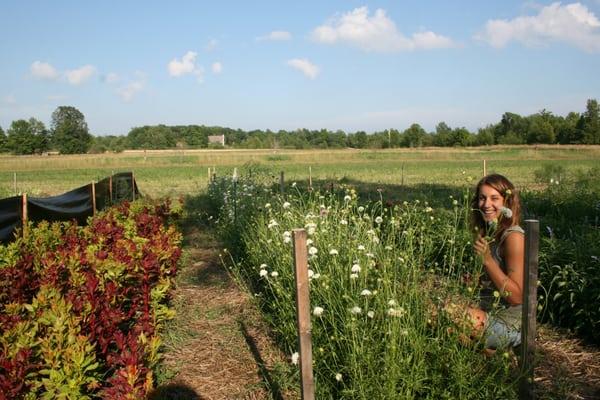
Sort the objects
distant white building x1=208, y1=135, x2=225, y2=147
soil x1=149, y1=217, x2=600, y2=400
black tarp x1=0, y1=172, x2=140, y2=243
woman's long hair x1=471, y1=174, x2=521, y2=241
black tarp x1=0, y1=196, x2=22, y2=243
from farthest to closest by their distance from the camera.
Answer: distant white building x1=208, y1=135, x2=225, y2=147
black tarp x1=0, y1=172, x2=140, y2=243
black tarp x1=0, y1=196, x2=22, y2=243
soil x1=149, y1=217, x2=600, y2=400
woman's long hair x1=471, y1=174, x2=521, y2=241

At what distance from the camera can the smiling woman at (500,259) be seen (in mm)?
2529

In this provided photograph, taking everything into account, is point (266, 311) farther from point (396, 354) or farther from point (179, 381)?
point (396, 354)

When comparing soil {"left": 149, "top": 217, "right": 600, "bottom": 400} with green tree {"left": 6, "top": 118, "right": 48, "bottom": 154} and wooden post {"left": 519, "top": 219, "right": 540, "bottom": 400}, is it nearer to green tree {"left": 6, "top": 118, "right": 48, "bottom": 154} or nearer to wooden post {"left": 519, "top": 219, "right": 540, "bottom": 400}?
wooden post {"left": 519, "top": 219, "right": 540, "bottom": 400}

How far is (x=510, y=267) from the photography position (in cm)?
274

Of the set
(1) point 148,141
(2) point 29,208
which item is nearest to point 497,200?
(2) point 29,208

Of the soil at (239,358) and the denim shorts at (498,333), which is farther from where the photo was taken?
the soil at (239,358)

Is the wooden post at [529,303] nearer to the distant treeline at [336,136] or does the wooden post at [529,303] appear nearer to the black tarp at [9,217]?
the black tarp at [9,217]

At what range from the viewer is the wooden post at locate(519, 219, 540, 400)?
218 cm

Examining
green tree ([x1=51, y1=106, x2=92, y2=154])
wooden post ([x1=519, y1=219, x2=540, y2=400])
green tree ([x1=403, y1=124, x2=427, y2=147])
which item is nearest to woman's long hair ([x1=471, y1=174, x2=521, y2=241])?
wooden post ([x1=519, y1=219, x2=540, y2=400])

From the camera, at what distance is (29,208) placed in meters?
7.10

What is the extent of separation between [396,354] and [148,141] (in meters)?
97.4

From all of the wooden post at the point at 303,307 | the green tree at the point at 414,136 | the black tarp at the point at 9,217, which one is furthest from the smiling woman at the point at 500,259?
the green tree at the point at 414,136

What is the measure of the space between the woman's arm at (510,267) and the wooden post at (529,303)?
0.98 feet

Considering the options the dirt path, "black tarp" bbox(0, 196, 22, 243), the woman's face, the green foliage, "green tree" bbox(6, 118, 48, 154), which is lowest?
the dirt path
